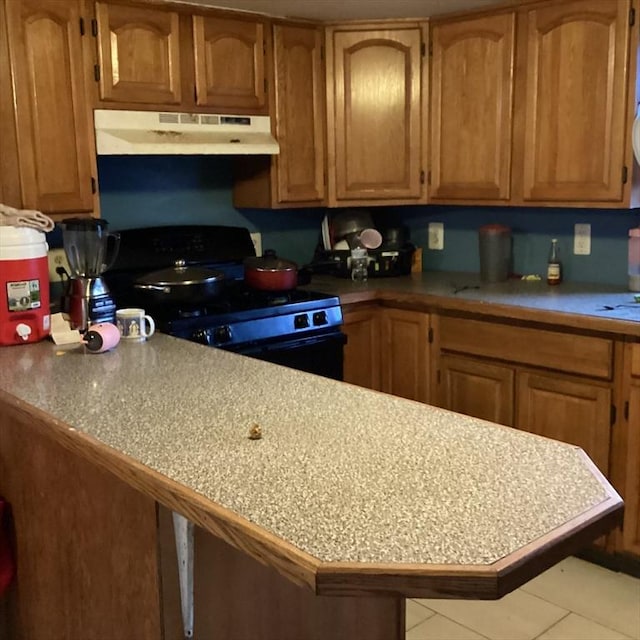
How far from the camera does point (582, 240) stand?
11.1 feet

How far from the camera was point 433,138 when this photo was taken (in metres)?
3.50

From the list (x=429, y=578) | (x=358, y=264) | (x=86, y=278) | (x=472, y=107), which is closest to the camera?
(x=429, y=578)

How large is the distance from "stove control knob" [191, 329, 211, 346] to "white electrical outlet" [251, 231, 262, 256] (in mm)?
1061

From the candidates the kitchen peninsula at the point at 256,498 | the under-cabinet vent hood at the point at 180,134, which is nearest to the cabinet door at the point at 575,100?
the under-cabinet vent hood at the point at 180,134

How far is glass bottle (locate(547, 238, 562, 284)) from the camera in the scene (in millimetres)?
3387

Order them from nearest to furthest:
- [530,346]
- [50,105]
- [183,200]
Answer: [50,105] → [530,346] → [183,200]

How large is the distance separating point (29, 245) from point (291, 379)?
38.5 inches

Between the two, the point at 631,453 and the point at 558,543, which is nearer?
the point at 558,543

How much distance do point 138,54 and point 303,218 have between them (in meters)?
1.26

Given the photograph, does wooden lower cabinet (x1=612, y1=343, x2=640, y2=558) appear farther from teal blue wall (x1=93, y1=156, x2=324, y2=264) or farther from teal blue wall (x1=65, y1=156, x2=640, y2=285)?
teal blue wall (x1=93, y1=156, x2=324, y2=264)

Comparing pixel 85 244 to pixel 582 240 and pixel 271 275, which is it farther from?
pixel 582 240

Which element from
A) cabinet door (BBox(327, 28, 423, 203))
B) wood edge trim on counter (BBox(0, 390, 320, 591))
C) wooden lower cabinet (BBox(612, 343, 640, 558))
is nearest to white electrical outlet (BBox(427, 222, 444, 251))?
cabinet door (BBox(327, 28, 423, 203))

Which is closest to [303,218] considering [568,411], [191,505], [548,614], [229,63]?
[229,63]

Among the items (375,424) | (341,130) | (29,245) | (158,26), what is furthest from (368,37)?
(375,424)
